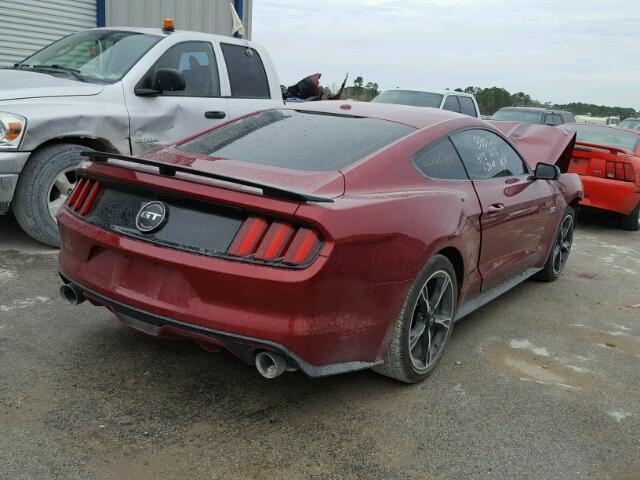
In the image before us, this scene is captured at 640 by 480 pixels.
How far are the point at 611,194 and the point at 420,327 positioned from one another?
20.1ft

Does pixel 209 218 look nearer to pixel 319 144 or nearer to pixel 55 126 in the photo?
pixel 319 144

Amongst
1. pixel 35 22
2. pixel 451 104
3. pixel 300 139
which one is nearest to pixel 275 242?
pixel 300 139

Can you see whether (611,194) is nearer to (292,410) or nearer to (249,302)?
(292,410)

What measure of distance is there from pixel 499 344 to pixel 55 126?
374 cm

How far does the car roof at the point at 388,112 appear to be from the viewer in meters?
3.89

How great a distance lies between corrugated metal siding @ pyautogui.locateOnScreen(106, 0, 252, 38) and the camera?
11.2 meters

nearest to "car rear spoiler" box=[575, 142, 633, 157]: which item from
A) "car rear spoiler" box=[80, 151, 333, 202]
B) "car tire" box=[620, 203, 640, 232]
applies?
"car tire" box=[620, 203, 640, 232]

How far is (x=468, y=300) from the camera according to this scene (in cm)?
406

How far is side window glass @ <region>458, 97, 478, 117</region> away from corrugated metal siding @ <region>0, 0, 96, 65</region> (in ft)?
23.3

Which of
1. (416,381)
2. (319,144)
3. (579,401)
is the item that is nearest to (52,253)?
(319,144)

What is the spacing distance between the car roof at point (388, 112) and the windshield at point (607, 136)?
582 centimetres

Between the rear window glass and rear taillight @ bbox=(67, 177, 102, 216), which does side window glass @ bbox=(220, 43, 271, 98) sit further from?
rear taillight @ bbox=(67, 177, 102, 216)

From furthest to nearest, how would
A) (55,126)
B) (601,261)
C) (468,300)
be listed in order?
1. (601,261)
2. (55,126)
3. (468,300)

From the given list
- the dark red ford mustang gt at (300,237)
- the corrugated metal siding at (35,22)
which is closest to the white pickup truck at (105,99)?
the dark red ford mustang gt at (300,237)
